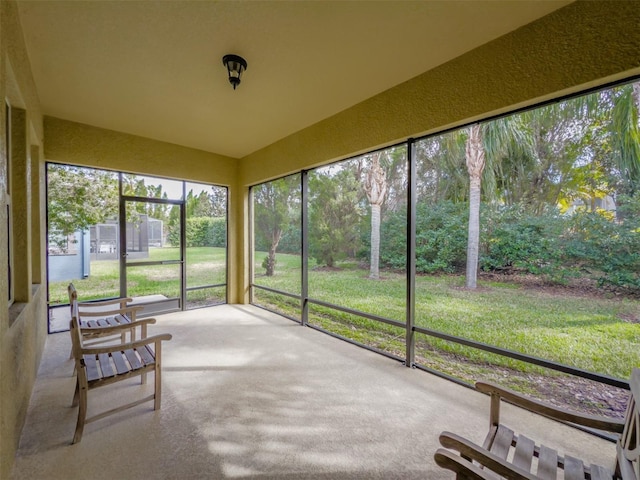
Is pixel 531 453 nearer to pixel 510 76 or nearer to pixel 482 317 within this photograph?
pixel 510 76

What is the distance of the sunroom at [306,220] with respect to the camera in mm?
1773

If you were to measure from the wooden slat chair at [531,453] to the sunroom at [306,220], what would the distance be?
23.3 inches

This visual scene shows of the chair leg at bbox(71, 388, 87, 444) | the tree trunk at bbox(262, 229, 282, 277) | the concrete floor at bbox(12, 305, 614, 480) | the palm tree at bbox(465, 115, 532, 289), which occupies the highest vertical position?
the palm tree at bbox(465, 115, 532, 289)

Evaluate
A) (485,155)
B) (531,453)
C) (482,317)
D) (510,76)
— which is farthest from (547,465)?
(485,155)

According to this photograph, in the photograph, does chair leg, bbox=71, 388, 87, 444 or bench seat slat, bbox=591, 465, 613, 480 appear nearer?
bench seat slat, bbox=591, 465, 613, 480

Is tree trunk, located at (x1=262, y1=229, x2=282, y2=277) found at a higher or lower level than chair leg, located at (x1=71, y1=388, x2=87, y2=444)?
higher

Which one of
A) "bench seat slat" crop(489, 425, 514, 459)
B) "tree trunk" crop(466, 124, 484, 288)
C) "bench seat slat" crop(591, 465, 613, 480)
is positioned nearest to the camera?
"bench seat slat" crop(591, 465, 613, 480)

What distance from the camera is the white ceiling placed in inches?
71.3

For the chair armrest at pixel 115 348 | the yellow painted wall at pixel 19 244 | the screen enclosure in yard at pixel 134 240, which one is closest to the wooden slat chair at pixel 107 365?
the chair armrest at pixel 115 348

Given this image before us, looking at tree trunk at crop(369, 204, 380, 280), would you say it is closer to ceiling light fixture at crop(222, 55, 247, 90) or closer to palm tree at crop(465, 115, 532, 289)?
palm tree at crop(465, 115, 532, 289)

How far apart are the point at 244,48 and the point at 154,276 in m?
3.82

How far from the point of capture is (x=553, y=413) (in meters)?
1.26

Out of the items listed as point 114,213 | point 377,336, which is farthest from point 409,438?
point 114,213

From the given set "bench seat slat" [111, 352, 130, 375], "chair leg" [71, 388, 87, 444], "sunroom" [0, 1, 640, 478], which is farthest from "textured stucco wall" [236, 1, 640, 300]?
"chair leg" [71, 388, 87, 444]
